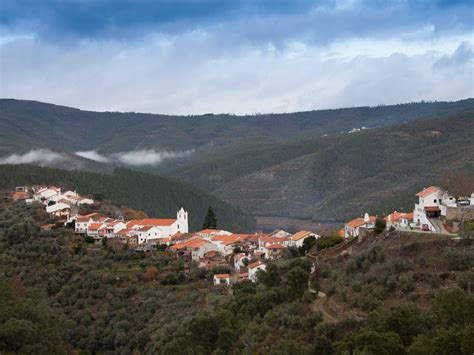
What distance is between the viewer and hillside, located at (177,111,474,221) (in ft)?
424

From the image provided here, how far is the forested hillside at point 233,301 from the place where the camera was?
2242 cm

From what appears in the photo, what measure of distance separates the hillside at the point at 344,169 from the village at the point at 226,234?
5377 centimetres

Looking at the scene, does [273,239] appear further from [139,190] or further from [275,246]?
[139,190]

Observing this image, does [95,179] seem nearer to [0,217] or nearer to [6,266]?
[0,217]

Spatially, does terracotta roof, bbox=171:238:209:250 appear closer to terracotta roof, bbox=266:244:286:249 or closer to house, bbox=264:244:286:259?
house, bbox=264:244:286:259

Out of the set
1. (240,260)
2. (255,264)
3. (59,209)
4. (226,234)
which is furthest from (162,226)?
(255,264)

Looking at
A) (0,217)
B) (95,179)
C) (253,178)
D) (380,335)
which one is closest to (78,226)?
(0,217)

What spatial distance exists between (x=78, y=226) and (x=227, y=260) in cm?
1865

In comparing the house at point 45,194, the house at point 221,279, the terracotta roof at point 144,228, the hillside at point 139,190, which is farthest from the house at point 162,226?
the hillside at point 139,190

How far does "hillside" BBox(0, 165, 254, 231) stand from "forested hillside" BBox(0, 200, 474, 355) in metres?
32.9

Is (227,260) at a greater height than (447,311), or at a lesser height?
lesser

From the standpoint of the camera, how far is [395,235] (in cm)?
3603

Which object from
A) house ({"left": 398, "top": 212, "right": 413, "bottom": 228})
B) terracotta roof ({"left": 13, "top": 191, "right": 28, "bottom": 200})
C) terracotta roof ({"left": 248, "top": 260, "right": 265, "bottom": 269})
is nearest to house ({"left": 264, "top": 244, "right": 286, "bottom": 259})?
terracotta roof ({"left": 248, "top": 260, "right": 265, "bottom": 269})

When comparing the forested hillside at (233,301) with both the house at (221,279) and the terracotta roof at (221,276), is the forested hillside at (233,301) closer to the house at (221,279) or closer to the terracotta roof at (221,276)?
the house at (221,279)
